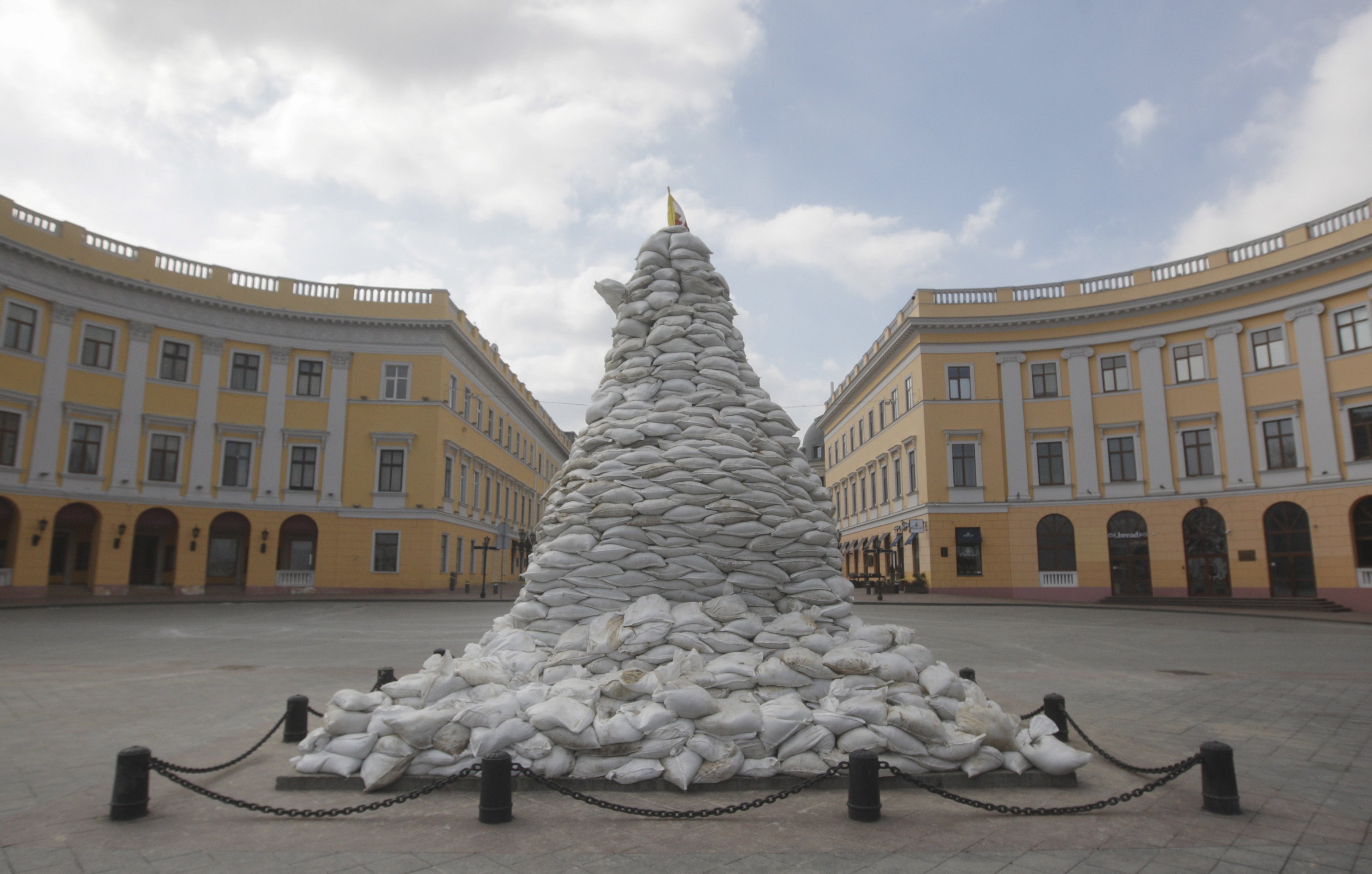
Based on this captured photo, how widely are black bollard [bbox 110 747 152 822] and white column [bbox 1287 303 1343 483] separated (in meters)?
29.0

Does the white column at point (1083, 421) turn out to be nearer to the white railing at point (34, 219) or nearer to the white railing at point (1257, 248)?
the white railing at point (1257, 248)

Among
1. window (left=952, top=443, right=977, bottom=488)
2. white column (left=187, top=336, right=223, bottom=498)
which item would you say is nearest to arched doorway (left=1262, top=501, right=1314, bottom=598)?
window (left=952, top=443, right=977, bottom=488)

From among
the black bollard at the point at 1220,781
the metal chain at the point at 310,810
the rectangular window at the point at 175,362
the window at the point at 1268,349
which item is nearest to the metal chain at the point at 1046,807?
the black bollard at the point at 1220,781

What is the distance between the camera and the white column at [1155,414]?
2684 cm

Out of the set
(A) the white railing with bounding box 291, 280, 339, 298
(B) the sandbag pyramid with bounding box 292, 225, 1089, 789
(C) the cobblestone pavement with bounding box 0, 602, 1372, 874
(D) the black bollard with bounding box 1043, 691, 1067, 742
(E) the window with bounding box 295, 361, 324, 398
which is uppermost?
(A) the white railing with bounding box 291, 280, 339, 298

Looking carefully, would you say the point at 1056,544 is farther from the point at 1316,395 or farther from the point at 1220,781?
the point at 1220,781

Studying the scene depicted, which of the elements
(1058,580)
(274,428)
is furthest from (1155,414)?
(274,428)

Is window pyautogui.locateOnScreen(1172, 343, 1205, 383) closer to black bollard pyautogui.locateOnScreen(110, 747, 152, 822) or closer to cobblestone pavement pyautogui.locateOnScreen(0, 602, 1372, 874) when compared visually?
cobblestone pavement pyautogui.locateOnScreen(0, 602, 1372, 874)

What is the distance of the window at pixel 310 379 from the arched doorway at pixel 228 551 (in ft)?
15.9

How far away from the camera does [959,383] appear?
3005cm

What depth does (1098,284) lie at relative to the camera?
2891 centimetres

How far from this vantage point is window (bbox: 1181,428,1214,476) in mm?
26203

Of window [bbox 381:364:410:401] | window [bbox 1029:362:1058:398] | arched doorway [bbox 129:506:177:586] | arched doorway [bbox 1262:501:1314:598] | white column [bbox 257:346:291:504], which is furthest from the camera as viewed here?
window [bbox 381:364:410:401]

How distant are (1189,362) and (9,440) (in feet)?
122
